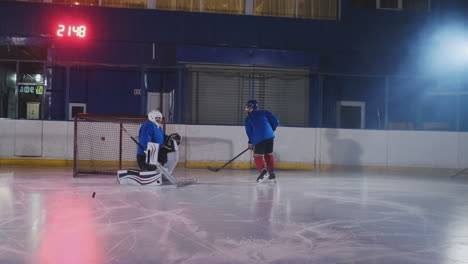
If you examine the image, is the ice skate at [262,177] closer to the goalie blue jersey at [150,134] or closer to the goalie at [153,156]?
the goalie at [153,156]

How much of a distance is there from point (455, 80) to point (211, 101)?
702 centimetres

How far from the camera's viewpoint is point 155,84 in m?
15.2

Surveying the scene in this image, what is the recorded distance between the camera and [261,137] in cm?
820

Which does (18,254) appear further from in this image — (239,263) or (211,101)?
(211,101)

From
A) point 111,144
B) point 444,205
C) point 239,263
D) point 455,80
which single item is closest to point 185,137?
point 111,144

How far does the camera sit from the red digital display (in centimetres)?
1300

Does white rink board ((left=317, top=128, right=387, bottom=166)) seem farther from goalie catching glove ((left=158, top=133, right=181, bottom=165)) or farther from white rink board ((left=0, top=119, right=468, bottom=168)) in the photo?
goalie catching glove ((left=158, top=133, right=181, bottom=165))

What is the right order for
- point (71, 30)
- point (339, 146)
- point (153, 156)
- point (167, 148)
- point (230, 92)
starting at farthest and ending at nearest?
point (230, 92) < point (71, 30) < point (339, 146) < point (167, 148) < point (153, 156)

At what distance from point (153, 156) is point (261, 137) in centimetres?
199

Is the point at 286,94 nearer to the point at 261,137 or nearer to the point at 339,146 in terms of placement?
the point at 339,146

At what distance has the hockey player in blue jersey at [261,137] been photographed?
822 cm

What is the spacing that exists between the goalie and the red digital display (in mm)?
6556

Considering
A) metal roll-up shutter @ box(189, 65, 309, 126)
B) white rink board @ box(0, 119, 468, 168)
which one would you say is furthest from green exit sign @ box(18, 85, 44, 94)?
white rink board @ box(0, 119, 468, 168)

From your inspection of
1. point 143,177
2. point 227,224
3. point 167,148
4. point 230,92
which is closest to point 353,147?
point 230,92
